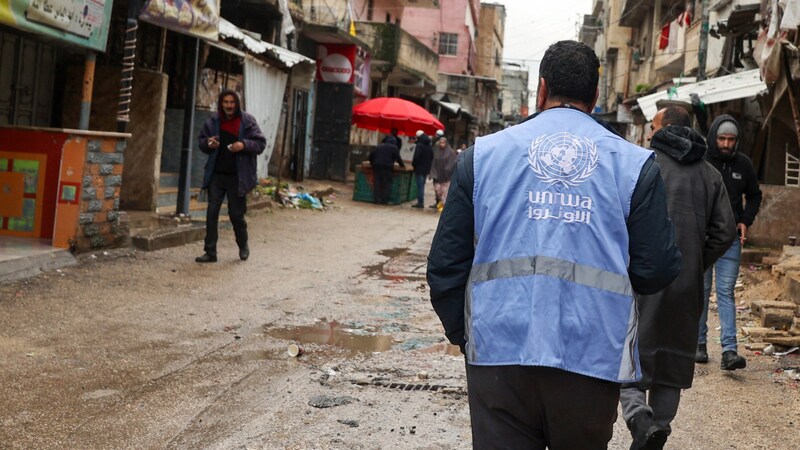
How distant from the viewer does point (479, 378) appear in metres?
2.65

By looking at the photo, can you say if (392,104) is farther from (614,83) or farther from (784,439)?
(614,83)

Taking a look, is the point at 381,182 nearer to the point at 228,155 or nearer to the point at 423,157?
the point at 423,157

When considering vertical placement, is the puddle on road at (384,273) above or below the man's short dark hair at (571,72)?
below

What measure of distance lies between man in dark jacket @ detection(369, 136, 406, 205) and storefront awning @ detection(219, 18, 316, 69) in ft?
17.5

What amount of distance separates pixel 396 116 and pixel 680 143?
18.4m

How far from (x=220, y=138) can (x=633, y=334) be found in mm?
7899

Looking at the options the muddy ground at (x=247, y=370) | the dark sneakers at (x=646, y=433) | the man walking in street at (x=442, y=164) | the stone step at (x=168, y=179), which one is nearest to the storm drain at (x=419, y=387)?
the muddy ground at (x=247, y=370)

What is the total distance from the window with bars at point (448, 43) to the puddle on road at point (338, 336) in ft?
165

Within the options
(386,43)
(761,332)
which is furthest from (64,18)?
(386,43)

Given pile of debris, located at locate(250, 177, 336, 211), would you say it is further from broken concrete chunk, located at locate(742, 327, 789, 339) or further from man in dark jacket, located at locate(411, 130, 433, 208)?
broken concrete chunk, located at locate(742, 327, 789, 339)

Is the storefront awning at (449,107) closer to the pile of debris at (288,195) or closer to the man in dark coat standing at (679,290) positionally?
the pile of debris at (288,195)

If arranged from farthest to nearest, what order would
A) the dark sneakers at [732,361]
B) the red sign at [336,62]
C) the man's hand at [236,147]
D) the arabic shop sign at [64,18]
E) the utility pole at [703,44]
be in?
1. the red sign at [336,62]
2. the utility pole at [703,44]
3. the man's hand at [236,147]
4. the arabic shop sign at [64,18]
5. the dark sneakers at [732,361]

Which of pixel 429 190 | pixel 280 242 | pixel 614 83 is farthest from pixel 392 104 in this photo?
pixel 614 83

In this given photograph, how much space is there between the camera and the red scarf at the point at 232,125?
10000 mm
